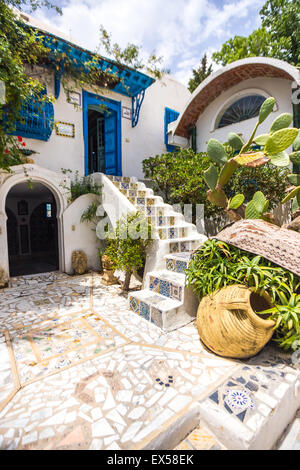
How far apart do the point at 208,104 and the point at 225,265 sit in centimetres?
660

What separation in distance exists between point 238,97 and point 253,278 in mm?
6336

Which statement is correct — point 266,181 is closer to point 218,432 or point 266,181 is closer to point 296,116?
point 296,116

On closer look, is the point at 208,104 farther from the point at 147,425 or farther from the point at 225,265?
the point at 147,425

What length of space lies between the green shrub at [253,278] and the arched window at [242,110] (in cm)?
526

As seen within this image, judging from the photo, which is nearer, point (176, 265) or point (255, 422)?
point (255, 422)

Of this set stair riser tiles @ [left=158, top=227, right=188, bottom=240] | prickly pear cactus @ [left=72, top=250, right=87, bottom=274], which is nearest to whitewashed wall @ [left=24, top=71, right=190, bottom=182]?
prickly pear cactus @ [left=72, top=250, right=87, bottom=274]

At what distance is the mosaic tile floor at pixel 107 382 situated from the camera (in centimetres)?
159

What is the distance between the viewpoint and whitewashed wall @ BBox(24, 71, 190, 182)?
20.7ft

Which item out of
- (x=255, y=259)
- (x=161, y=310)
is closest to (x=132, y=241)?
(x=161, y=310)

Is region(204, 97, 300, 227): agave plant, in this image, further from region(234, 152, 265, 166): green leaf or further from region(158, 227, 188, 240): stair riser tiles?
region(158, 227, 188, 240): stair riser tiles

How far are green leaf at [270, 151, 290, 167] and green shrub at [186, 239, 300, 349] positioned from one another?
1628 mm

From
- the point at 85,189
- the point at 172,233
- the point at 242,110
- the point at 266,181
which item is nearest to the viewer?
the point at 172,233

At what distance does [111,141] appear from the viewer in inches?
303
